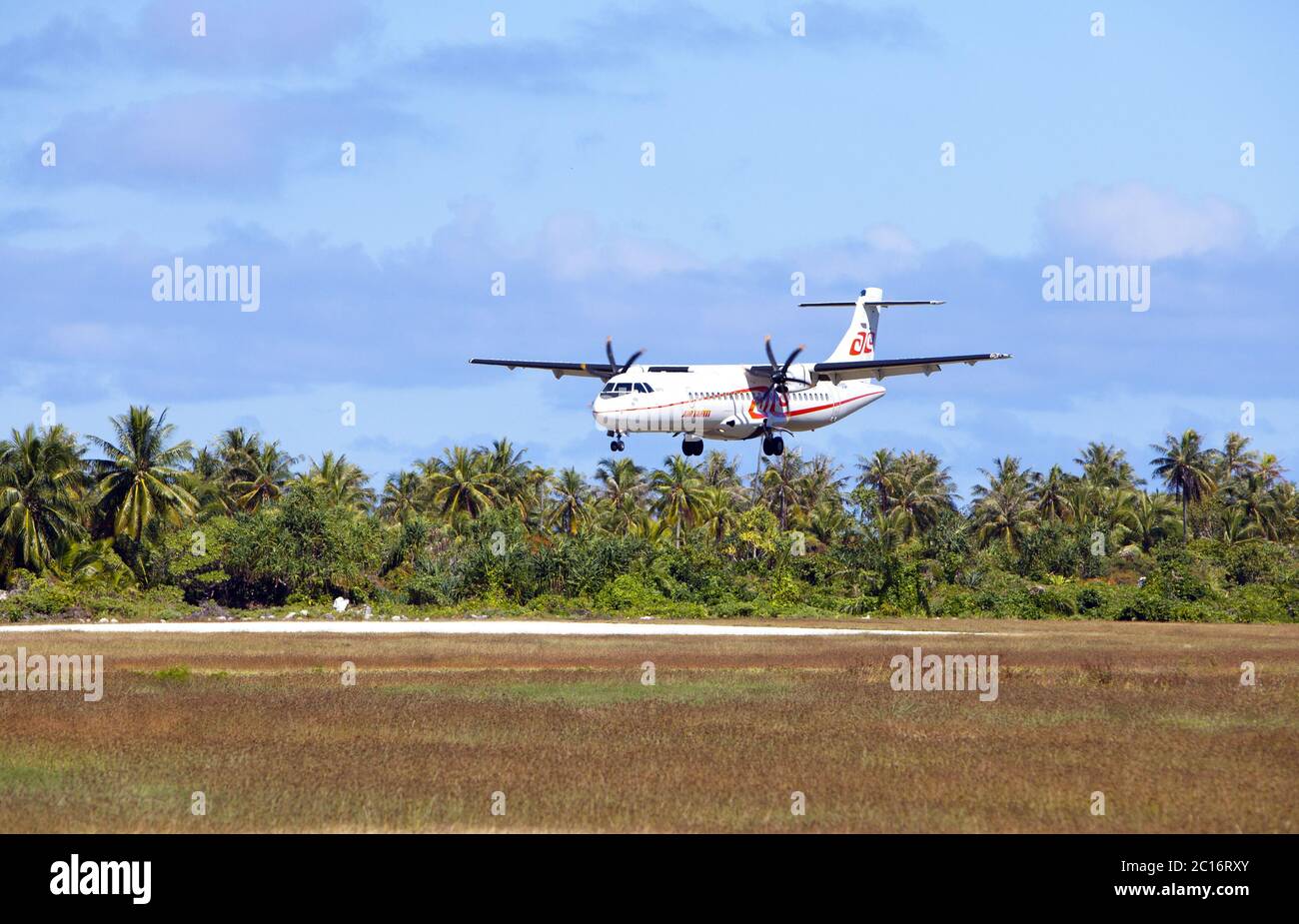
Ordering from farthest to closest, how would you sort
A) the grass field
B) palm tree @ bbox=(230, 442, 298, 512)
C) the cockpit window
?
palm tree @ bbox=(230, 442, 298, 512) < the cockpit window < the grass field

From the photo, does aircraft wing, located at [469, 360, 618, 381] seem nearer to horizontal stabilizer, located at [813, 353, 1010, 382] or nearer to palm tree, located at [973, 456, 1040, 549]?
horizontal stabilizer, located at [813, 353, 1010, 382]

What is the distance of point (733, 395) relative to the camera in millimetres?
54906

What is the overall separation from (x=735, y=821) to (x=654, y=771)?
11.9 ft

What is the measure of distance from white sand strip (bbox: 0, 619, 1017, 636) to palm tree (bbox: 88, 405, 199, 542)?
1808 cm

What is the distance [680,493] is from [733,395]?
2108 inches

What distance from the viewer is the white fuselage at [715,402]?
51.4 m

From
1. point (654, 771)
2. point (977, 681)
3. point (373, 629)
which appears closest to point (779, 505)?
point (373, 629)

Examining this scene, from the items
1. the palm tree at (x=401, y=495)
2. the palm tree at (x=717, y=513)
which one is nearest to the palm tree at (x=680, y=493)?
the palm tree at (x=717, y=513)

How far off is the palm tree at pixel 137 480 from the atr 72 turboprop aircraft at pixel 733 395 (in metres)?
30.5

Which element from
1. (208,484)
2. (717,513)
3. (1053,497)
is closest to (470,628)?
(208,484)

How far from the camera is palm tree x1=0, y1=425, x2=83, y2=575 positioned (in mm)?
76188

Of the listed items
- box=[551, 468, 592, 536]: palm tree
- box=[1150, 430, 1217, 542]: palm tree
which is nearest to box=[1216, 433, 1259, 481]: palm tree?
box=[1150, 430, 1217, 542]: palm tree

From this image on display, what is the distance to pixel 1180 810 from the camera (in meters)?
18.2

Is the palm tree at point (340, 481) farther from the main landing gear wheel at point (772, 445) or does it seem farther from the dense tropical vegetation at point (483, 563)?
the main landing gear wheel at point (772, 445)
